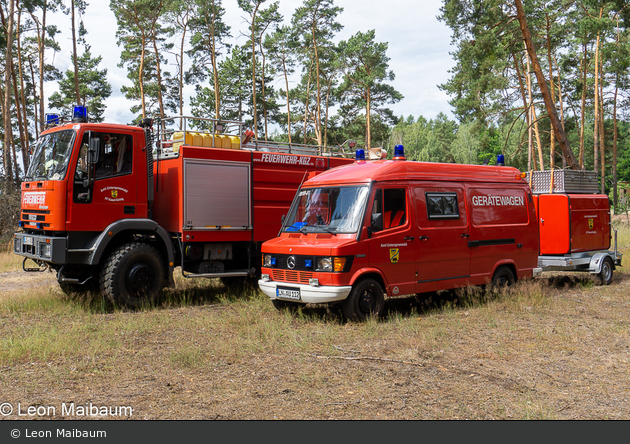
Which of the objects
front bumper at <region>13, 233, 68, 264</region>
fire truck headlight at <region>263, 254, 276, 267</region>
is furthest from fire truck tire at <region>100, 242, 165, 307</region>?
fire truck headlight at <region>263, 254, 276, 267</region>

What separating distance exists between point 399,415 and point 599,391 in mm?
2073

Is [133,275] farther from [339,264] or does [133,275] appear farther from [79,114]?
[339,264]

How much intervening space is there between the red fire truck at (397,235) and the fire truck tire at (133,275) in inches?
84.2

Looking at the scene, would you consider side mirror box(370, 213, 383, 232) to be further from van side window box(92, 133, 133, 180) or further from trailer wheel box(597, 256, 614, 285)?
trailer wheel box(597, 256, 614, 285)

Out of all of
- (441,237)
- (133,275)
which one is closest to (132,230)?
(133,275)

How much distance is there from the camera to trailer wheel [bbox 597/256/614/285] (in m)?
12.5

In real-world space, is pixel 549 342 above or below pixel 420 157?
below

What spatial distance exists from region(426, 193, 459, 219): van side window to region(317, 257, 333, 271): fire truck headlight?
212 centimetres

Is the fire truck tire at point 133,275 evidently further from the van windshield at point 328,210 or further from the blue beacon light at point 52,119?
Answer: the blue beacon light at point 52,119

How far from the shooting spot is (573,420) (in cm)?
446

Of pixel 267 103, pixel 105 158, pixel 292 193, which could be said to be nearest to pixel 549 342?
pixel 292 193

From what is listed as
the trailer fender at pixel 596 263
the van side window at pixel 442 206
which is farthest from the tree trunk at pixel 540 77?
the van side window at pixel 442 206

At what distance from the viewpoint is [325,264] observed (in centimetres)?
796
